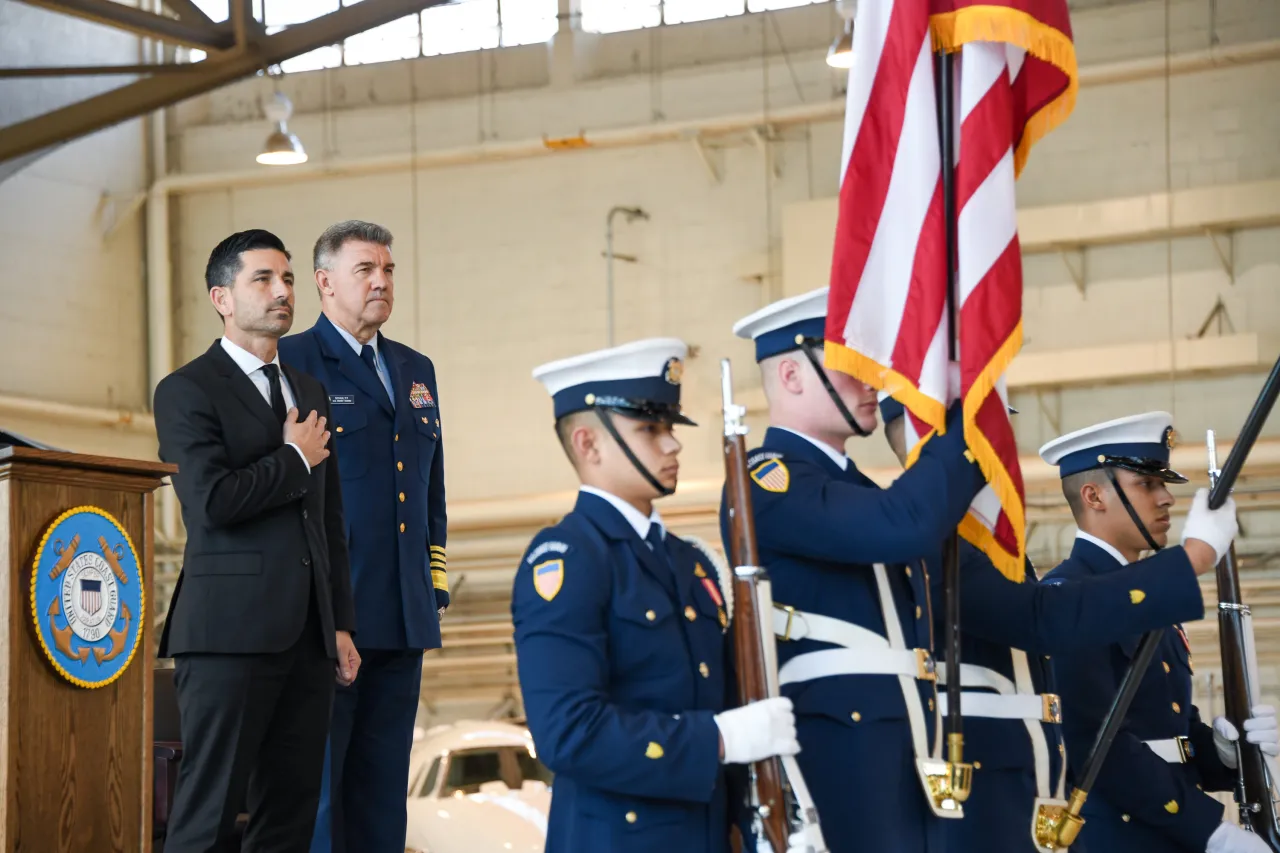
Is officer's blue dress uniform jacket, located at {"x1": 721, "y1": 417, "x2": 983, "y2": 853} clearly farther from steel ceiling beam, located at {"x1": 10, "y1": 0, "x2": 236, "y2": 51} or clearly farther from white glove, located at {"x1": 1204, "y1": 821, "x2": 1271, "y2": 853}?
steel ceiling beam, located at {"x1": 10, "y1": 0, "x2": 236, "y2": 51}

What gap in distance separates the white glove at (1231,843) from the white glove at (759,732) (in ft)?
5.19

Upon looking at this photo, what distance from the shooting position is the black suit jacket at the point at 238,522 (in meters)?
3.02

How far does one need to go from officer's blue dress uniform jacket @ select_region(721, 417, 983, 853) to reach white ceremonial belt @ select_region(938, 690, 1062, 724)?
13.3 inches

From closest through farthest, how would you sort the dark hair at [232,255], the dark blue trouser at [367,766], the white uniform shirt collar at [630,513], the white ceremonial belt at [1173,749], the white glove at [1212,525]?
the white uniform shirt collar at [630,513]
the white glove at [1212,525]
the dark hair at [232,255]
the dark blue trouser at [367,766]
the white ceremonial belt at [1173,749]

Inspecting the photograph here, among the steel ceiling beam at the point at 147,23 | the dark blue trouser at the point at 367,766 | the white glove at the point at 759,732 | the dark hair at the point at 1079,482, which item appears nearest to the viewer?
the white glove at the point at 759,732

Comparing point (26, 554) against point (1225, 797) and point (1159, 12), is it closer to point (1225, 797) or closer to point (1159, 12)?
point (1225, 797)

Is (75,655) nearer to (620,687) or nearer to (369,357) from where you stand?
(369,357)

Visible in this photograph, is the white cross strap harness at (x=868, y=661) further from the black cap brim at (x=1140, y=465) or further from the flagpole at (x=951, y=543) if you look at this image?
the black cap brim at (x=1140, y=465)

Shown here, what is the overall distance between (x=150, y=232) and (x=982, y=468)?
9.88 meters

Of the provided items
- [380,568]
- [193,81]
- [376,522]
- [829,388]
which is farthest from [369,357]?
[193,81]

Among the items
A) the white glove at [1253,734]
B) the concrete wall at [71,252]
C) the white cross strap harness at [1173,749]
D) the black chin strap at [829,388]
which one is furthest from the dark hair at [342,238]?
the concrete wall at [71,252]

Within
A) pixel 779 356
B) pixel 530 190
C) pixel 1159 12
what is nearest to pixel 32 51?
pixel 530 190

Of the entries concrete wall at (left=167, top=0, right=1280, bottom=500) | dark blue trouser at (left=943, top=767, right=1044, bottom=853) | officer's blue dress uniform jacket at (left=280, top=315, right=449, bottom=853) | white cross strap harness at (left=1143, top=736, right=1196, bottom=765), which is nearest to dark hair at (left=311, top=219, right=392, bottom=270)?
officer's blue dress uniform jacket at (left=280, top=315, right=449, bottom=853)

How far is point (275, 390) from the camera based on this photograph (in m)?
3.25
